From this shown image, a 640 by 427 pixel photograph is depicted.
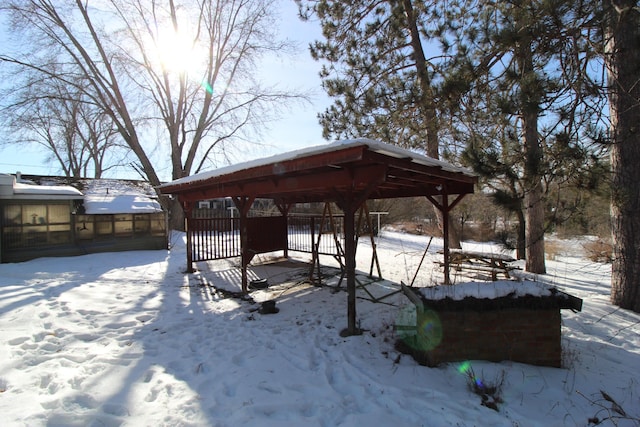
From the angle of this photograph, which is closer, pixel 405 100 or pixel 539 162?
pixel 539 162

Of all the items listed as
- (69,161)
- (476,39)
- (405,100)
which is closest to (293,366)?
(405,100)

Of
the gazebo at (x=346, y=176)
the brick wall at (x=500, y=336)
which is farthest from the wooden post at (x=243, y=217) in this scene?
the brick wall at (x=500, y=336)

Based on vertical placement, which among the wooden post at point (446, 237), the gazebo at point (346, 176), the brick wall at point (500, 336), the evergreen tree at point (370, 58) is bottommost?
the brick wall at point (500, 336)

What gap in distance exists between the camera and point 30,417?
86.7 inches

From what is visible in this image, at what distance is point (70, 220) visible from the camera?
400 inches

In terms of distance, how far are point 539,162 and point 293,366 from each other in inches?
146

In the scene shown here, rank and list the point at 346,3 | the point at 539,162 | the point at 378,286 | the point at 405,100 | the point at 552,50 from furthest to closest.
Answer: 1. the point at 346,3
2. the point at 378,286
3. the point at 405,100
4. the point at 552,50
5. the point at 539,162

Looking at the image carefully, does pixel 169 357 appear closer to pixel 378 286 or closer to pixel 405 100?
pixel 378 286

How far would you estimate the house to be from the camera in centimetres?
905

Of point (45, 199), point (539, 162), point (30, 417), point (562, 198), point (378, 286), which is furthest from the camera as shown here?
point (45, 199)

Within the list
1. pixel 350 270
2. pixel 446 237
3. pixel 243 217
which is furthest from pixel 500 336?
pixel 243 217

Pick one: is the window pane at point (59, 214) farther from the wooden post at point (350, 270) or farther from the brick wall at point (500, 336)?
the brick wall at point (500, 336)

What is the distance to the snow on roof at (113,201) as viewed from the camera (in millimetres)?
10617

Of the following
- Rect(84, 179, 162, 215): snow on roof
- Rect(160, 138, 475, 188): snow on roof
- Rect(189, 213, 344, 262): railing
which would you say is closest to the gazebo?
Rect(160, 138, 475, 188): snow on roof
